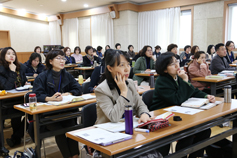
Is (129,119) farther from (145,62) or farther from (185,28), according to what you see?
(185,28)

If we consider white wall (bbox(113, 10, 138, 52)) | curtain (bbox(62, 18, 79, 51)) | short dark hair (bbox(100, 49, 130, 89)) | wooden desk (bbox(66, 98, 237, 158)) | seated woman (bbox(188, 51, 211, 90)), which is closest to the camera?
wooden desk (bbox(66, 98, 237, 158))

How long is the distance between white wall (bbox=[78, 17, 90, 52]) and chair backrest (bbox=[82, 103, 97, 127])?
10551 mm

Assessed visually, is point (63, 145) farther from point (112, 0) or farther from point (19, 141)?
point (112, 0)

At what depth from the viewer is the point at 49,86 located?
270 cm

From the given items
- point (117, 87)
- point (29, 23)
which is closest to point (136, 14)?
point (29, 23)

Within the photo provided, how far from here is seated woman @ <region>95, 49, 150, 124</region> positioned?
1.61 metres

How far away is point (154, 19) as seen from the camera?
33.9 ft

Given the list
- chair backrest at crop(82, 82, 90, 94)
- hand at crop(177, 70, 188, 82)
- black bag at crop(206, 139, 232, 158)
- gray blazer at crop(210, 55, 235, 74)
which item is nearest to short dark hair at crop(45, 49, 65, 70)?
chair backrest at crop(82, 82, 90, 94)

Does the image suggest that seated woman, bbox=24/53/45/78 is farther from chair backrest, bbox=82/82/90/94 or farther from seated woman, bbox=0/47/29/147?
chair backrest, bbox=82/82/90/94

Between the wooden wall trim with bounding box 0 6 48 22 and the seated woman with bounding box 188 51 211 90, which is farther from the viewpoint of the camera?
the wooden wall trim with bounding box 0 6 48 22

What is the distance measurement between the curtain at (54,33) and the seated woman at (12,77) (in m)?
10.1

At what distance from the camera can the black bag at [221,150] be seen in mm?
2225

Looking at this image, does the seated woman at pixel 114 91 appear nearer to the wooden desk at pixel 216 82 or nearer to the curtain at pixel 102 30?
the wooden desk at pixel 216 82

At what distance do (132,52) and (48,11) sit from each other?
537 cm
